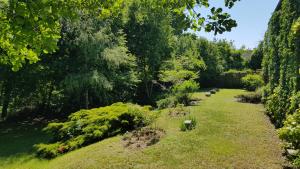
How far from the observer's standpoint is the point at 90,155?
10.8m

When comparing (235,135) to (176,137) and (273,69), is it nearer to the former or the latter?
(176,137)

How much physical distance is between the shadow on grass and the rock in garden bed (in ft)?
15.1

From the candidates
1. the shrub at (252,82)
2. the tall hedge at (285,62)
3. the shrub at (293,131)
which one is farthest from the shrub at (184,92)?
the shrub at (293,131)

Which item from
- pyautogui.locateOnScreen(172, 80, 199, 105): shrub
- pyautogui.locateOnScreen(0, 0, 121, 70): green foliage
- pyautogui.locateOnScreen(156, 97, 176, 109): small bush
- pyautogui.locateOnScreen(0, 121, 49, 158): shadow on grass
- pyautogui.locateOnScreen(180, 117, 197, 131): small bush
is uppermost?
pyautogui.locateOnScreen(0, 0, 121, 70): green foliage

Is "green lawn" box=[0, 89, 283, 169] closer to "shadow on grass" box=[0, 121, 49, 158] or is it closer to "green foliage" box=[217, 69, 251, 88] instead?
"shadow on grass" box=[0, 121, 49, 158]

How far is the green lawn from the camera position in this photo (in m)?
9.30

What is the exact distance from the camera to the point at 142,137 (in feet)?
38.9

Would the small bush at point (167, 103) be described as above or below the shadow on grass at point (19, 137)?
above

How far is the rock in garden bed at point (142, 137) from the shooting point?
1121 centimetres

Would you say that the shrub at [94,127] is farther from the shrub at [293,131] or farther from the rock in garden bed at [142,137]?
the shrub at [293,131]

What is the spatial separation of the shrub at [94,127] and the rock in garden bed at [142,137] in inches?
36.3

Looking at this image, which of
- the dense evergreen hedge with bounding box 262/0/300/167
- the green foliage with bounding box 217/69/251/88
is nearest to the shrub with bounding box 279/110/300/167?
the dense evergreen hedge with bounding box 262/0/300/167

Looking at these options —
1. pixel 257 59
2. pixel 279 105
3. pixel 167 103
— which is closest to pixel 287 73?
pixel 279 105

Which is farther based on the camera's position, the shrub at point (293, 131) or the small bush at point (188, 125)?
the small bush at point (188, 125)
